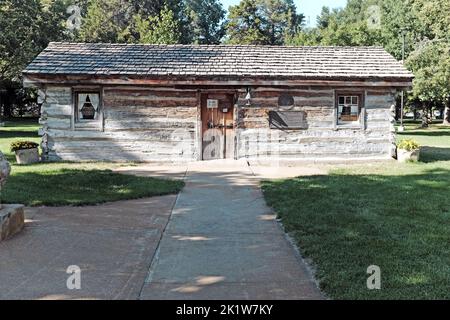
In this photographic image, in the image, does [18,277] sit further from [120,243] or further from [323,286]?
[323,286]

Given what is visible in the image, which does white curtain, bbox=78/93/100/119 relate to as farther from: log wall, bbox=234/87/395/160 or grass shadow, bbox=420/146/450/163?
grass shadow, bbox=420/146/450/163

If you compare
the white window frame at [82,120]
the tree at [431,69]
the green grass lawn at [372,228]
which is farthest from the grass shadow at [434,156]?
the tree at [431,69]

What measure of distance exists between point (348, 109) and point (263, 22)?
47.4m

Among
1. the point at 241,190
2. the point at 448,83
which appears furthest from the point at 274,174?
the point at 448,83

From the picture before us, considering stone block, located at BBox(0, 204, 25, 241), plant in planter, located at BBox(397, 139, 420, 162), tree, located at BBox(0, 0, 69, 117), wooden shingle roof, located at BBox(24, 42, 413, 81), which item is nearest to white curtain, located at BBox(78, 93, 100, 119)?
wooden shingle roof, located at BBox(24, 42, 413, 81)

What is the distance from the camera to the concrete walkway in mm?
4746

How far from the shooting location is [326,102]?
15.7 metres

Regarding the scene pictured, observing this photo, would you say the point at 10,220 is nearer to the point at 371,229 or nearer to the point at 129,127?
the point at 371,229

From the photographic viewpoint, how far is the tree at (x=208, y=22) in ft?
223

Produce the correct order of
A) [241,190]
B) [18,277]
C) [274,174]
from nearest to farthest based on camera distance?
[18,277]
[241,190]
[274,174]

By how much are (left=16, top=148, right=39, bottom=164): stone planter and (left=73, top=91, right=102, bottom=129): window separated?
1.47m
